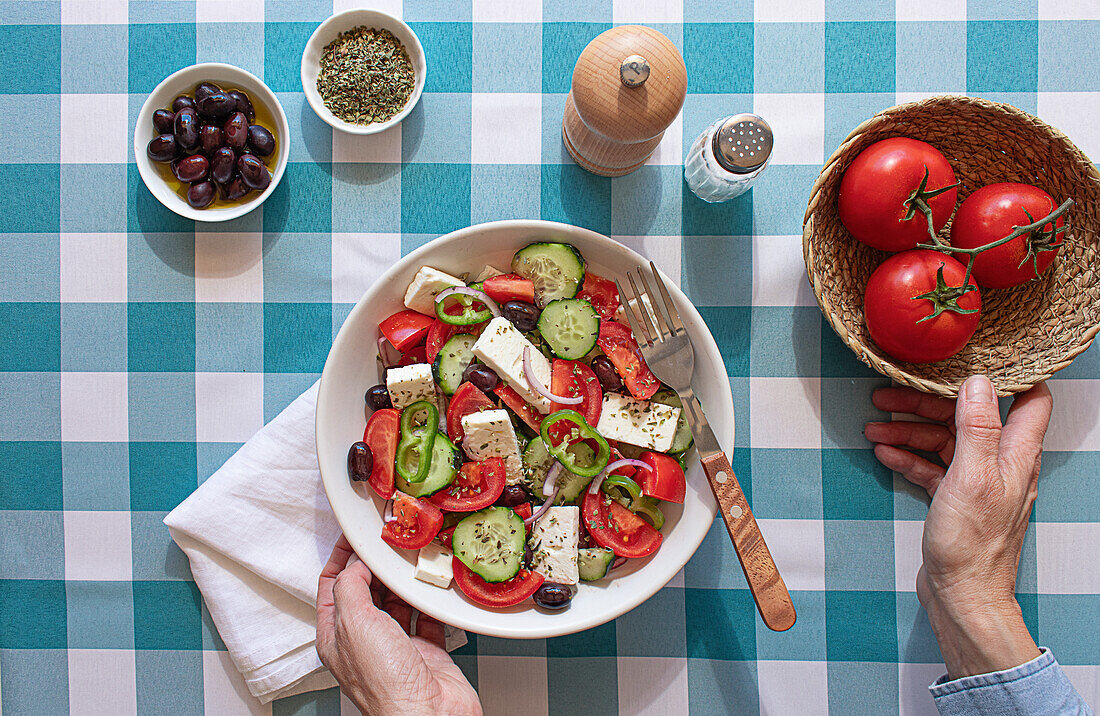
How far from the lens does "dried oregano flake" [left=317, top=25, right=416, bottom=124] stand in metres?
1.49

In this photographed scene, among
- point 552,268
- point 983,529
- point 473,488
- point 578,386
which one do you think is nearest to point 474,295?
point 552,268

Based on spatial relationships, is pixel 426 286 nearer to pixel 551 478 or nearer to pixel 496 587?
pixel 551 478

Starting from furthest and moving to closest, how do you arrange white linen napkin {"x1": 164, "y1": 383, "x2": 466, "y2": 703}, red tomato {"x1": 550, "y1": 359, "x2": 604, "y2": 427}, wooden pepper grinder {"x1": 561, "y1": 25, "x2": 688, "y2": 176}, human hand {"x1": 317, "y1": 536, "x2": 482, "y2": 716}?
1. white linen napkin {"x1": 164, "y1": 383, "x2": 466, "y2": 703}
2. red tomato {"x1": 550, "y1": 359, "x2": 604, "y2": 427}
3. human hand {"x1": 317, "y1": 536, "x2": 482, "y2": 716}
4. wooden pepper grinder {"x1": 561, "y1": 25, "x2": 688, "y2": 176}

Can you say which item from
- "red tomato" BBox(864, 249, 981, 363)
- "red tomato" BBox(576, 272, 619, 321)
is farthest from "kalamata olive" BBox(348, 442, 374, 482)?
"red tomato" BBox(864, 249, 981, 363)

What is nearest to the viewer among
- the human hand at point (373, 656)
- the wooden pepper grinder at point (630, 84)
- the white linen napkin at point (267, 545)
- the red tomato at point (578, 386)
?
the wooden pepper grinder at point (630, 84)

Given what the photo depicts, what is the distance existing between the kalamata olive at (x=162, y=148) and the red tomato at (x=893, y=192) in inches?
55.7

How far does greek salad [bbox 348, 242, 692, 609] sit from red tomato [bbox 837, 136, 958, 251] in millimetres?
523

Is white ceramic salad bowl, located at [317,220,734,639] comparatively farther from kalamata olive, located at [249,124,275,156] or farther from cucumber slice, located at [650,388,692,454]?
kalamata olive, located at [249,124,275,156]

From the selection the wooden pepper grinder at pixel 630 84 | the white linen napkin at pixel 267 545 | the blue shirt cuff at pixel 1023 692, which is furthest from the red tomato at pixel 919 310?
the white linen napkin at pixel 267 545

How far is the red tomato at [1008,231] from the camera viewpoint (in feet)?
4.51

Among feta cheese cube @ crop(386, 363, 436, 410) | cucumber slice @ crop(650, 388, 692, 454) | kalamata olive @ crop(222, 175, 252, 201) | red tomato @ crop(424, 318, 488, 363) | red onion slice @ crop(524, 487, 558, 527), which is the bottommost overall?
red onion slice @ crop(524, 487, 558, 527)

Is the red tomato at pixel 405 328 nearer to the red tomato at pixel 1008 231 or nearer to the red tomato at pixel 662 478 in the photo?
the red tomato at pixel 662 478

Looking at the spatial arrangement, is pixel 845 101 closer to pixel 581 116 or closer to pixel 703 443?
pixel 581 116

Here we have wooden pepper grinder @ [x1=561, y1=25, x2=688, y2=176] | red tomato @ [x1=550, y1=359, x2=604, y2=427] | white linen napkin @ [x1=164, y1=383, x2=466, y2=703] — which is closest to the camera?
wooden pepper grinder @ [x1=561, y1=25, x2=688, y2=176]
